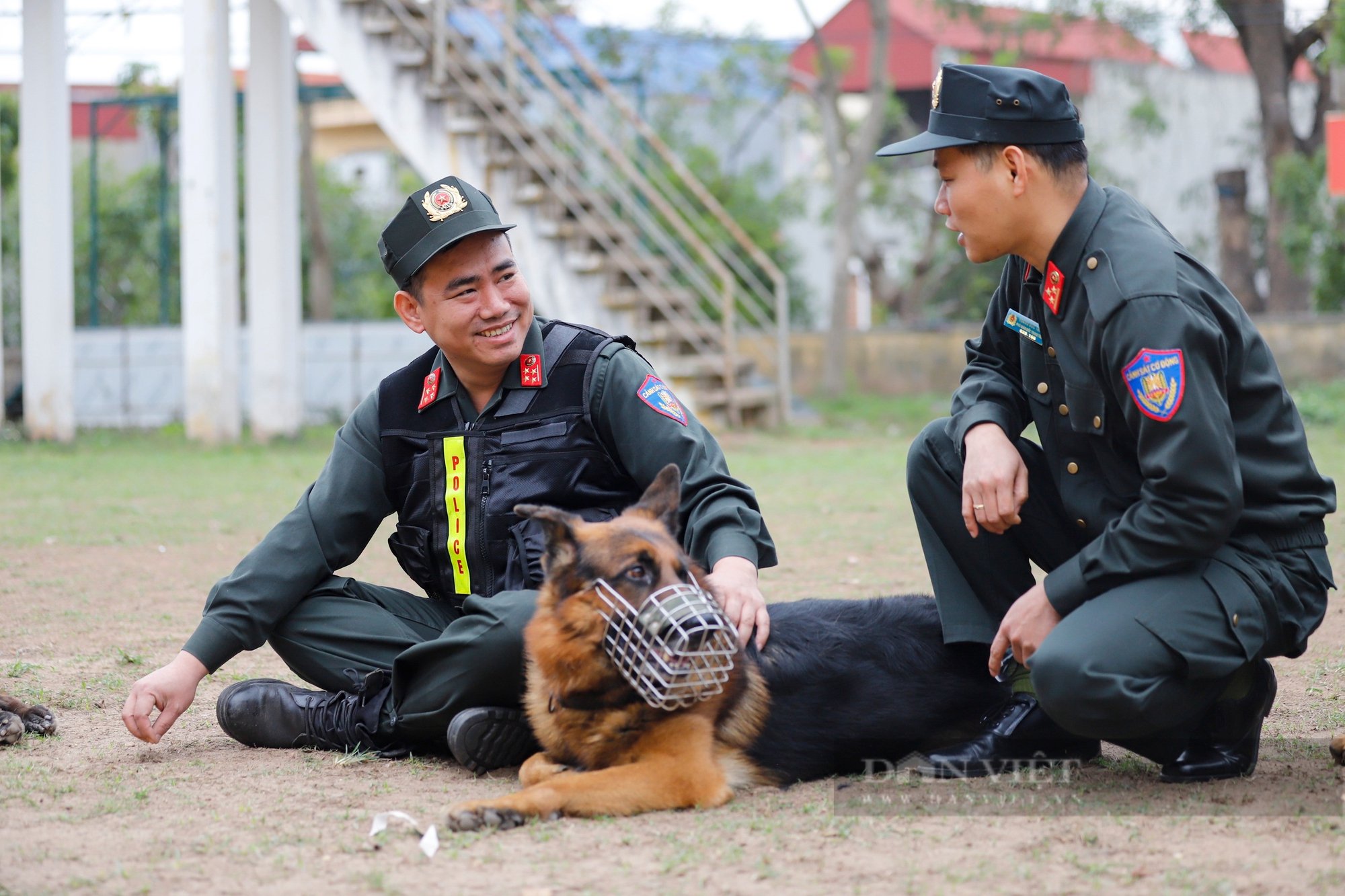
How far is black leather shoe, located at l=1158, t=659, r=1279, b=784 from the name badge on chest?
0.99 m

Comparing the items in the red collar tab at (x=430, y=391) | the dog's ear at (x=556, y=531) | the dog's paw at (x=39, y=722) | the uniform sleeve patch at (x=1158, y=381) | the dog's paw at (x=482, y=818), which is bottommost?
the dog's paw at (x=39, y=722)

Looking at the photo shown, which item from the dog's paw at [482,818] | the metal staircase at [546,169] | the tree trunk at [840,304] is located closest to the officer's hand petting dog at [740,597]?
the dog's paw at [482,818]

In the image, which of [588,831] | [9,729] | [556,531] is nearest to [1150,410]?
[556,531]

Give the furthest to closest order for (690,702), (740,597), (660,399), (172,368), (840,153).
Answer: (840,153), (172,368), (660,399), (740,597), (690,702)

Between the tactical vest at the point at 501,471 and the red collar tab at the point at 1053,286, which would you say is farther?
the tactical vest at the point at 501,471

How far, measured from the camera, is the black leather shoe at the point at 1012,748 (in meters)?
3.45

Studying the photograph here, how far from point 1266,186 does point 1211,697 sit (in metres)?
18.1

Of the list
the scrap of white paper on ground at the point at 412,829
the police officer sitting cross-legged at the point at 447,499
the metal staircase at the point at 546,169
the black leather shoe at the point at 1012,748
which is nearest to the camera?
the scrap of white paper on ground at the point at 412,829

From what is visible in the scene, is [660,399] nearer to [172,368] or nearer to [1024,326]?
[1024,326]

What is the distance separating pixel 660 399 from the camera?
12.6 ft

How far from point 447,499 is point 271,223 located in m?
11.4

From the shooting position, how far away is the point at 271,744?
3.94 m

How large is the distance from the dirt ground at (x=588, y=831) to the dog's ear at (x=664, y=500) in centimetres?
73

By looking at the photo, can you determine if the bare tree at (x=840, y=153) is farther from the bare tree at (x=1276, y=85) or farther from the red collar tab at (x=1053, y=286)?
the red collar tab at (x=1053, y=286)
